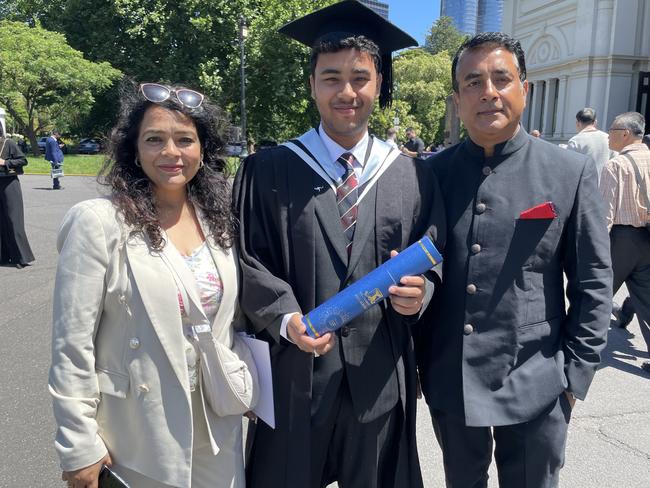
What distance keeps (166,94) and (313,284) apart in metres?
0.91

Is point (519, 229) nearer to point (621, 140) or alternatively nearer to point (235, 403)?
point (235, 403)

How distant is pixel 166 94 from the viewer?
2.00 metres

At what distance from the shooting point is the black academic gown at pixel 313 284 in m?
2.02

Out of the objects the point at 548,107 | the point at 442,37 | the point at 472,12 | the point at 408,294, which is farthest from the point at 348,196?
the point at 472,12

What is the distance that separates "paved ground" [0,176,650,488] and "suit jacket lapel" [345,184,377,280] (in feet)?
3.71

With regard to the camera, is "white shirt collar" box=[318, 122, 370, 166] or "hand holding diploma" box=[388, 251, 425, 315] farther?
"white shirt collar" box=[318, 122, 370, 166]

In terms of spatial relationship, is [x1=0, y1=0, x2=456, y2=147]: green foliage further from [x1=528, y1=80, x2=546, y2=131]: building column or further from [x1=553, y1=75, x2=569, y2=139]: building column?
[x1=528, y1=80, x2=546, y2=131]: building column

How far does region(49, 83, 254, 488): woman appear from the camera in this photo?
180 cm

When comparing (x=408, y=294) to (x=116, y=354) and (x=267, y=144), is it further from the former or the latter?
(x=267, y=144)

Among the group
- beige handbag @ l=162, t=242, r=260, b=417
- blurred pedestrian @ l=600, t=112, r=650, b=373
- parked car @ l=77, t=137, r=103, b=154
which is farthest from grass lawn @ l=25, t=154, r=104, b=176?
beige handbag @ l=162, t=242, r=260, b=417

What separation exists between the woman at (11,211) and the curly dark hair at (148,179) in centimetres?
699

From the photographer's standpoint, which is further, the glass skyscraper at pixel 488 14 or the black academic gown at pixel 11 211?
the glass skyscraper at pixel 488 14

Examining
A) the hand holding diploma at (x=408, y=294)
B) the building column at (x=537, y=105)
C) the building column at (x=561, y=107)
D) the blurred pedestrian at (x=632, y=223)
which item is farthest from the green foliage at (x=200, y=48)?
the hand holding diploma at (x=408, y=294)

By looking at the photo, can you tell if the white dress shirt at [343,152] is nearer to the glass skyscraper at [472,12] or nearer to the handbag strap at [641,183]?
the handbag strap at [641,183]
